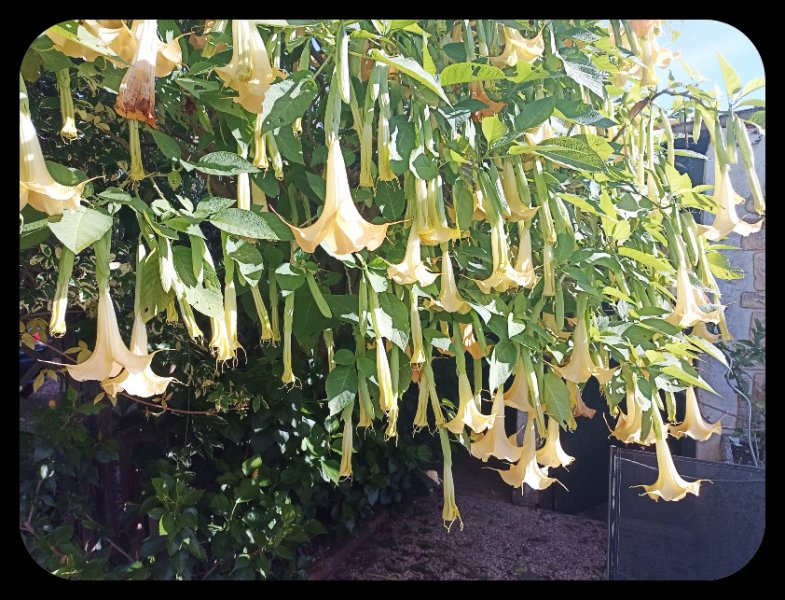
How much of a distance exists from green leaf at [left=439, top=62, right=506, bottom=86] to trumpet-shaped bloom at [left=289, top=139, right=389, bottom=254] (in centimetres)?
17

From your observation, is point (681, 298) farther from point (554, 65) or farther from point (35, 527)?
point (35, 527)

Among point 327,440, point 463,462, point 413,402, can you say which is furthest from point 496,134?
point 463,462

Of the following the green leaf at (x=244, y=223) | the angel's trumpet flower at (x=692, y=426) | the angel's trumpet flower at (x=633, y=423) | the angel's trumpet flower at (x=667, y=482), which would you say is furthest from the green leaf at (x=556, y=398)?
the green leaf at (x=244, y=223)

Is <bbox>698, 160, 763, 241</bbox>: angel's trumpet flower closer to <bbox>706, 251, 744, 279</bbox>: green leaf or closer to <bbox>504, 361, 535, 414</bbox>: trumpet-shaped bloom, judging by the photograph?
<bbox>706, 251, 744, 279</bbox>: green leaf

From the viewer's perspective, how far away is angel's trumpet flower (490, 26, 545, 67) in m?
0.79

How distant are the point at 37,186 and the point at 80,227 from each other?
52 mm

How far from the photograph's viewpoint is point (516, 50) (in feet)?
2.60

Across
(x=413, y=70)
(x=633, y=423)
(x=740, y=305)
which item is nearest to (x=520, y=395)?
(x=633, y=423)

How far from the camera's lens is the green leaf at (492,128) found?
702 mm

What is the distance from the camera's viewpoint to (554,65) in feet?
2.65

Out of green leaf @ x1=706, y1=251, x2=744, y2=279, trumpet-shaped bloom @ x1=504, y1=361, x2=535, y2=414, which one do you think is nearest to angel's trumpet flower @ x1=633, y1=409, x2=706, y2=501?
trumpet-shaped bloom @ x1=504, y1=361, x2=535, y2=414

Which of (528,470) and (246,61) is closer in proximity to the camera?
(246,61)

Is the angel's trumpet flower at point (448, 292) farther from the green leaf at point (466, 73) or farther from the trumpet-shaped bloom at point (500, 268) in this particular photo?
the green leaf at point (466, 73)

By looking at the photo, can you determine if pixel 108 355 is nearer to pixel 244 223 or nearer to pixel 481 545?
pixel 244 223
